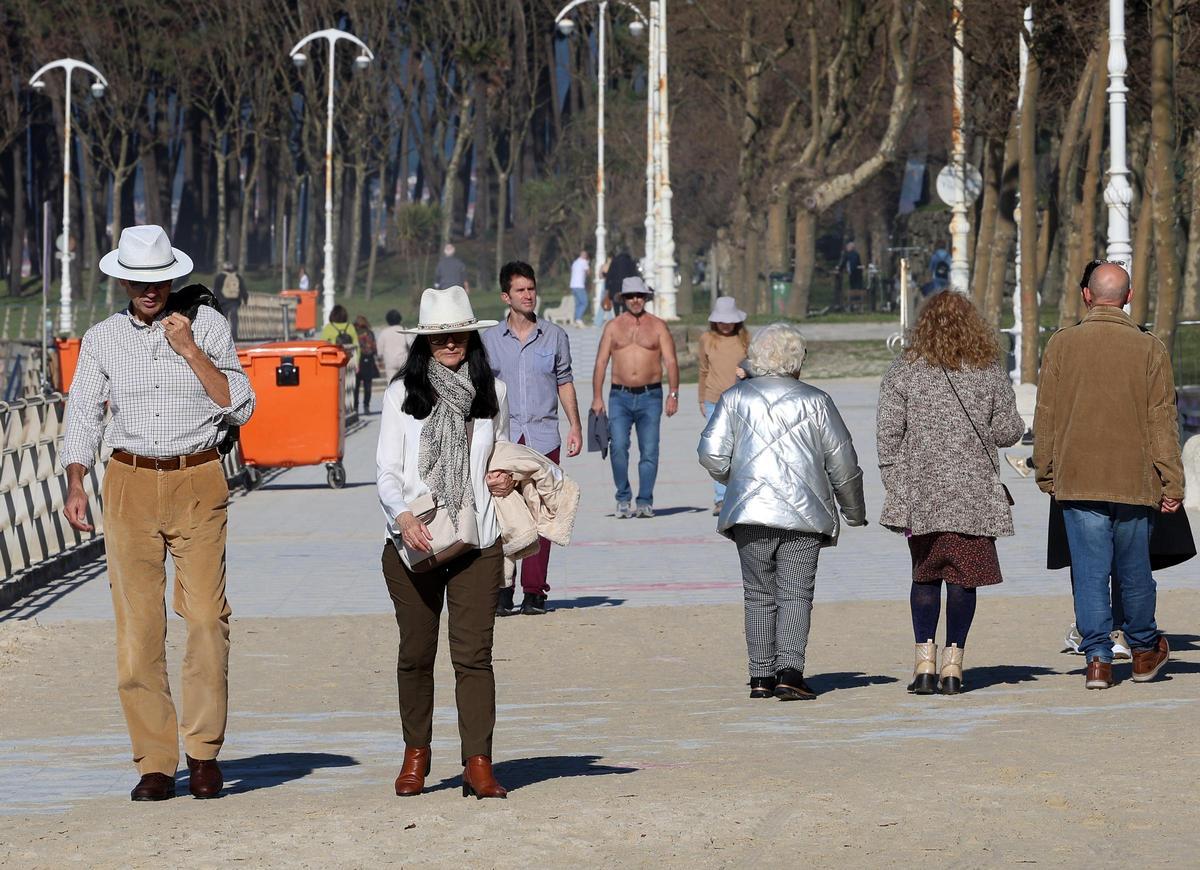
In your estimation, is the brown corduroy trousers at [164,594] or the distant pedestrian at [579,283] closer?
the brown corduroy trousers at [164,594]

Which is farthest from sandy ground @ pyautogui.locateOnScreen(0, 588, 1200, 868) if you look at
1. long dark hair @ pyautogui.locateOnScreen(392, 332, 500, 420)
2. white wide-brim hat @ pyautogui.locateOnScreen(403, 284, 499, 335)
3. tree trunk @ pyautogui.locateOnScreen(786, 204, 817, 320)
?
tree trunk @ pyautogui.locateOnScreen(786, 204, 817, 320)

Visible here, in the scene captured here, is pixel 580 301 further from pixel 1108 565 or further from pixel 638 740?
pixel 638 740

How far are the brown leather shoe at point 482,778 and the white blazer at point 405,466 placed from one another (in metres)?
0.61

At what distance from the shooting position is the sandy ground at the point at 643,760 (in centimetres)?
643

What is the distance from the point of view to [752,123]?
48.1m

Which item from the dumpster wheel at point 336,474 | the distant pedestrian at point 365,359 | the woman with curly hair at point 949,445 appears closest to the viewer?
the woman with curly hair at point 949,445

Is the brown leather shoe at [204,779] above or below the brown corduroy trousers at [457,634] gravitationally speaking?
below

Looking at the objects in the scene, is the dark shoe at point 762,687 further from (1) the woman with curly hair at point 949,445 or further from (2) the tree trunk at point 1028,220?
(2) the tree trunk at point 1028,220

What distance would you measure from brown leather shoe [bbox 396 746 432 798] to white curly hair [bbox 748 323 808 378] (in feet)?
9.09

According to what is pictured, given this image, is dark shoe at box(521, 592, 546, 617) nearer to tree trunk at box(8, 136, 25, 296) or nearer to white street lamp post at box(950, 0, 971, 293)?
white street lamp post at box(950, 0, 971, 293)

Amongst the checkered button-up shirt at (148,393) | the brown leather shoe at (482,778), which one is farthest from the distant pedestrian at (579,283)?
the brown leather shoe at (482,778)

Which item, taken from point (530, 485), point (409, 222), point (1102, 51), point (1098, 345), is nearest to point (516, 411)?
point (1098, 345)

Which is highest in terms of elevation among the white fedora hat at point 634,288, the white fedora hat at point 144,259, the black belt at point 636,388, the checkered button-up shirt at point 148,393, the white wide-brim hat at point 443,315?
the white fedora hat at point 144,259

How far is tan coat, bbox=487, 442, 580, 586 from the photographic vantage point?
7348 millimetres
